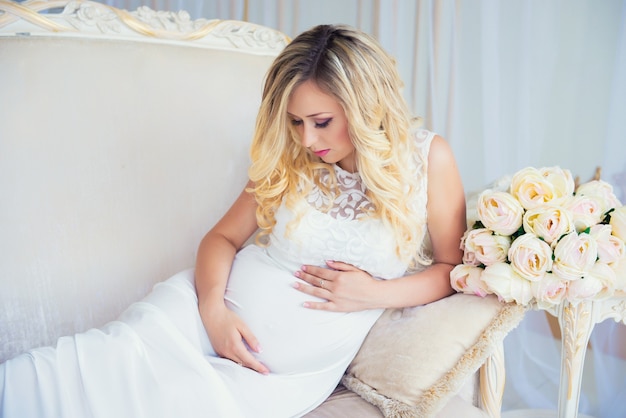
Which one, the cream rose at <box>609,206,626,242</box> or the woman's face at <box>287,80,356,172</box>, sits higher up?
the woman's face at <box>287,80,356,172</box>

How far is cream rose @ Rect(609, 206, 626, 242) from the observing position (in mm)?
1211

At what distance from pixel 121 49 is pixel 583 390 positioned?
2061 mm

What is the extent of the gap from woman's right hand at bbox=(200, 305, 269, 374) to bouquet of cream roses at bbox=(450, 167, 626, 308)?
0.52 metres

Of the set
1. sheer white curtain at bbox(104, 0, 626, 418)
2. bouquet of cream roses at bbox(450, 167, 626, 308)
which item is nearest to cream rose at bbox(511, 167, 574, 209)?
bouquet of cream roses at bbox(450, 167, 626, 308)

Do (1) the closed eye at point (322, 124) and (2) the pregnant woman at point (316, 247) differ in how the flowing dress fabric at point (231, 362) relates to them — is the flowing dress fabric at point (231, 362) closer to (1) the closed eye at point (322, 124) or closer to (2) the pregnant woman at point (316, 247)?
(2) the pregnant woman at point (316, 247)

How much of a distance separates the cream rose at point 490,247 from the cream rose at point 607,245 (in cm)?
18

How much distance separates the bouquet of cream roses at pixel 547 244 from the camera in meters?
1.17

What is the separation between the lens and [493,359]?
4.09ft

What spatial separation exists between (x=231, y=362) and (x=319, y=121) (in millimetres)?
611

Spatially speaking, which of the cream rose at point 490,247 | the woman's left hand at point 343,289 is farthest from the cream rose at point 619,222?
the woman's left hand at point 343,289

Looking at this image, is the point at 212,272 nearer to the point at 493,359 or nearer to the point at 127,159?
the point at 127,159

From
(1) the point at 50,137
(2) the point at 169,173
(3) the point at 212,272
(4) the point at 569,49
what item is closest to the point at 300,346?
(3) the point at 212,272

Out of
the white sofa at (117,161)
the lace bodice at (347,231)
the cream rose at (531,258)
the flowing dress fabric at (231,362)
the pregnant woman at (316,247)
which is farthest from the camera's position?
the white sofa at (117,161)

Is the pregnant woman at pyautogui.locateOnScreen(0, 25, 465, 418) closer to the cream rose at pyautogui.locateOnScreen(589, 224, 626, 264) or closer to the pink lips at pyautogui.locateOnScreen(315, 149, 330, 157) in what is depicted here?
the pink lips at pyautogui.locateOnScreen(315, 149, 330, 157)
